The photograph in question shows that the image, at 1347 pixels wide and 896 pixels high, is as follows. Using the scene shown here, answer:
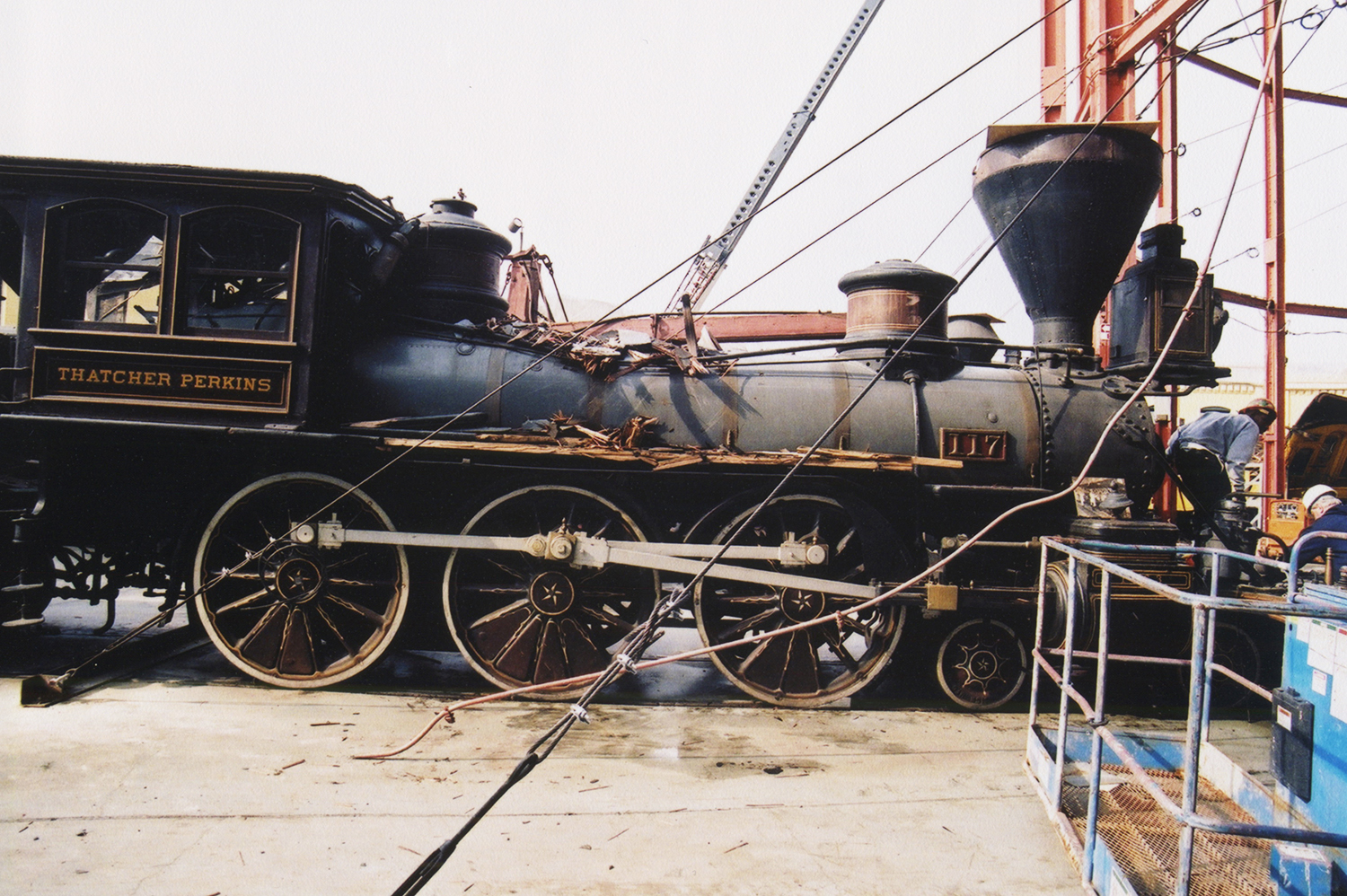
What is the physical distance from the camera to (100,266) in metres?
5.00

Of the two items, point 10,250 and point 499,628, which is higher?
point 10,250

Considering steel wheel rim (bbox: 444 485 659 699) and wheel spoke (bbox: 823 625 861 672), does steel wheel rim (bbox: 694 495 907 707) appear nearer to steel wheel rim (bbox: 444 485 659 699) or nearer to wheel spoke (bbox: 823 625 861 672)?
wheel spoke (bbox: 823 625 861 672)

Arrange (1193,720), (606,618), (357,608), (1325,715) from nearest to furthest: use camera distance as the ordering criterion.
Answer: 1. (1193,720)
2. (1325,715)
3. (357,608)
4. (606,618)

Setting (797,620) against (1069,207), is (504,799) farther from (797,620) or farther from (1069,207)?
(1069,207)

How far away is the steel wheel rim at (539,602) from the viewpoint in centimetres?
512

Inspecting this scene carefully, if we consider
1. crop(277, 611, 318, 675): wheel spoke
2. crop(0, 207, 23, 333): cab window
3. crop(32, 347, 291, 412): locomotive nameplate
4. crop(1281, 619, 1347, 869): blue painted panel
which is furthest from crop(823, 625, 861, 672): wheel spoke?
crop(0, 207, 23, 333): cab window

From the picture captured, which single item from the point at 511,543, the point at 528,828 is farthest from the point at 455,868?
the point at 511,543

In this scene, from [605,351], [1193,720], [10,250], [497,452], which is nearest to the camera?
[1193,720]

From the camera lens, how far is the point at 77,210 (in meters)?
5.03

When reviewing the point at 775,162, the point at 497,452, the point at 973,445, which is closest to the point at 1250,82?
the point at 775,162

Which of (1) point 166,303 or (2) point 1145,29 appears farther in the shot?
(2) point 1145,29

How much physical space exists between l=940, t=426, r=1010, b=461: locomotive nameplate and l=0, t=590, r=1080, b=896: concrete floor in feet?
5.90

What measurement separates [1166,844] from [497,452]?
4026 mm

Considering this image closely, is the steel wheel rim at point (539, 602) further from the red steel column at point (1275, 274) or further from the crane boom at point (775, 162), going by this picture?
the red steel column at point (1275, 274)
